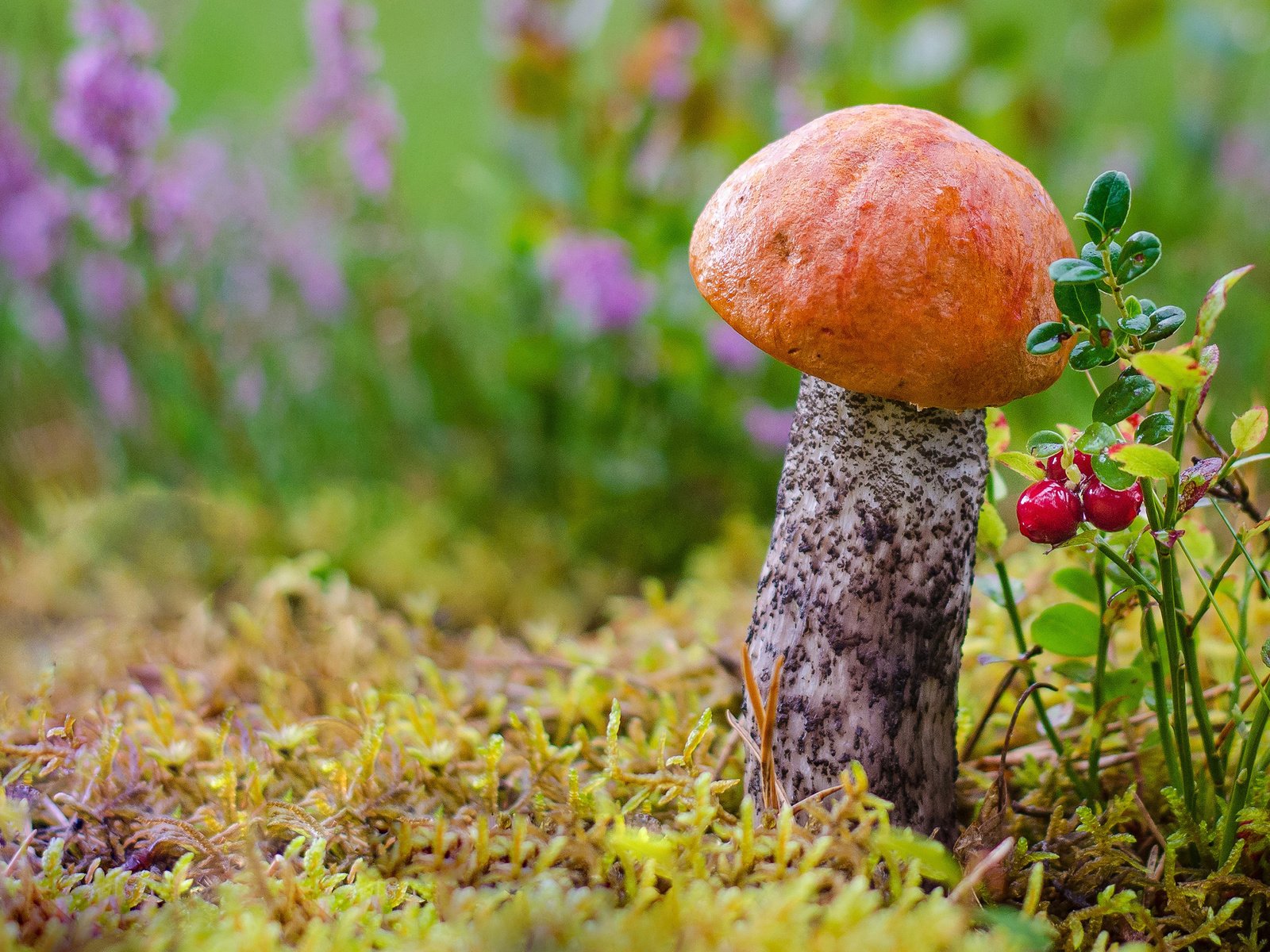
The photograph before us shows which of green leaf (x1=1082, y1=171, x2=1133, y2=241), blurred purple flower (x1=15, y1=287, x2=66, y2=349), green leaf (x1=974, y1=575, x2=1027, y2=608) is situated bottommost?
green leaf (x1=974, y1=575, x2=1027, y2=608)

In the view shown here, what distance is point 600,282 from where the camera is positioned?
202cm

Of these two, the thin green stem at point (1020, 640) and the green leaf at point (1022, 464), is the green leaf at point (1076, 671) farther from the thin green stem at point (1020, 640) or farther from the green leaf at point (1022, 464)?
the green leaf at point (1022, 464)

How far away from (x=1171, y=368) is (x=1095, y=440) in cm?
7

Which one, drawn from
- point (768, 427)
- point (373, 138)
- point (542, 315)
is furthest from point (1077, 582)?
point (373, 138)

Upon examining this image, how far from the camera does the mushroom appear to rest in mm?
723

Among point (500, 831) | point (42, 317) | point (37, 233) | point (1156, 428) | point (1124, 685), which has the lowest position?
point (500, 831)

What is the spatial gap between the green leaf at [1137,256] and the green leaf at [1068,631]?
14.0 inches

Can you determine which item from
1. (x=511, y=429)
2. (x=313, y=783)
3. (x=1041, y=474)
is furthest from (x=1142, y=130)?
(x=313, y=783)

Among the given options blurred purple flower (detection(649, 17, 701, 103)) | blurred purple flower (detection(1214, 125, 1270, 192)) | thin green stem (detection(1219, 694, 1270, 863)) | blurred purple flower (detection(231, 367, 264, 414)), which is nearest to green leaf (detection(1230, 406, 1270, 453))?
thin green stem (detection(1219, 694, 1270, 863))

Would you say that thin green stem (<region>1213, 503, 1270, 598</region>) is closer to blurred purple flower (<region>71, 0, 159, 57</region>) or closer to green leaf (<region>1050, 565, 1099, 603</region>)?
green leaf (<region>1050, 565, 1099, 603</region>)

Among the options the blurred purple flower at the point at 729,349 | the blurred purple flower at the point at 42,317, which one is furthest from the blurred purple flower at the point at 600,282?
the blurred purple flower at the point at 42,317

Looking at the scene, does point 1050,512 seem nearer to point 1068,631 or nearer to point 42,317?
point 1068,631

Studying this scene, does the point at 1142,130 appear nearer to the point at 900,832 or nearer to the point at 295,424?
the point at 295,424

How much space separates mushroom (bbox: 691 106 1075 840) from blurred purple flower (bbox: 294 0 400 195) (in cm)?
156
